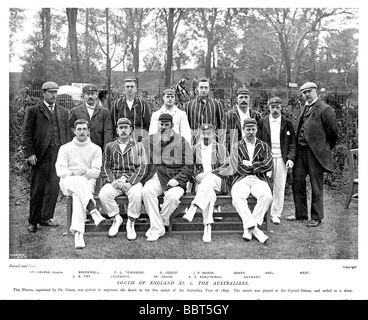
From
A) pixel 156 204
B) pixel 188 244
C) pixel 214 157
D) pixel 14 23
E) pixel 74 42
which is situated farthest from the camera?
pixel 74 42

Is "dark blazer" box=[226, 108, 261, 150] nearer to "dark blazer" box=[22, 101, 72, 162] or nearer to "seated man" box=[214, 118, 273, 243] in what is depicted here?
"seated man" box=[214, 118, 273, 243]

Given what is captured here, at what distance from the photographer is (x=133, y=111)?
4.88 m

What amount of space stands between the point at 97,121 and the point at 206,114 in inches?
49.2

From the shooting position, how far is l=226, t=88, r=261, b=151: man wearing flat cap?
480cm

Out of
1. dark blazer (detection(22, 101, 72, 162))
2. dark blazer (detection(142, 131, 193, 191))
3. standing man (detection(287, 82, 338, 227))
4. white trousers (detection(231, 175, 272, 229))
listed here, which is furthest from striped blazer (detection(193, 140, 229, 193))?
dark blazer (detection(22, 101, 72, 162))

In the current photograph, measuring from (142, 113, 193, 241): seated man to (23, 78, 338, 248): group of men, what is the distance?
0.04 ft

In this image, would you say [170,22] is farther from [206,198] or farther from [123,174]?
[206,198]

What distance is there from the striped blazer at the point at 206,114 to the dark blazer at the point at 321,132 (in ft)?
3.20

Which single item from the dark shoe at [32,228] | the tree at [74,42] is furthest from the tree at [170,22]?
the dark shoe at [32,228]

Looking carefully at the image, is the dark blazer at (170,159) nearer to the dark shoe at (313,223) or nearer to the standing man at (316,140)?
Result: the standing man at (316,140)

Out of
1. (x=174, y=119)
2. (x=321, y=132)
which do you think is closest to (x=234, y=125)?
(x=174, y=119)

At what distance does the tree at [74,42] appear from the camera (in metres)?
4.44
